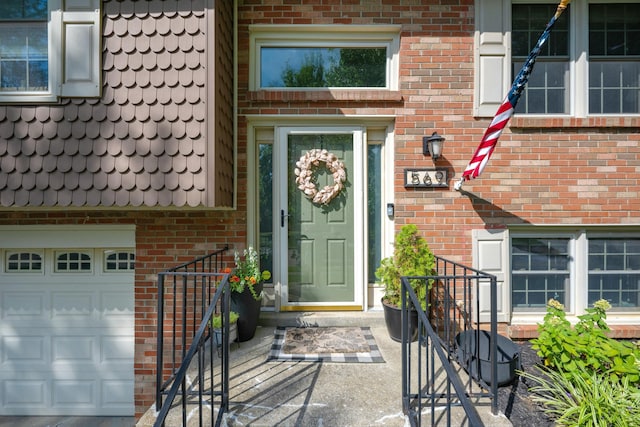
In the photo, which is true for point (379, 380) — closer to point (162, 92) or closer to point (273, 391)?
point (273, 391)

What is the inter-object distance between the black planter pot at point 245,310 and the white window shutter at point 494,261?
2.29m

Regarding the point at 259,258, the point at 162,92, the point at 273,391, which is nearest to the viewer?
the point at 273,391

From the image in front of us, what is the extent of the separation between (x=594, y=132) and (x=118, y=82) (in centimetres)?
461

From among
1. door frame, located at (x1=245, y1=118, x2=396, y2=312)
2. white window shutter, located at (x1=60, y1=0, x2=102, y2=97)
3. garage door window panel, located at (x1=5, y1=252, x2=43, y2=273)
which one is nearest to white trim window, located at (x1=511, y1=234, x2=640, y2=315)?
door frame, located at (x1=245, y1=118, x2=396, y2=312)

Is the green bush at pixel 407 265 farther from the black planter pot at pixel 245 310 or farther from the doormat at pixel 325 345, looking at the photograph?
the black planter pot at pixel 245 310

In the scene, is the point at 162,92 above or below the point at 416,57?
below

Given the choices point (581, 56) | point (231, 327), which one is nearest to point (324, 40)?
point (581, 56)

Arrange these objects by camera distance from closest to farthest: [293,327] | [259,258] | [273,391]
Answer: [273,391], [293,327], [259,258]

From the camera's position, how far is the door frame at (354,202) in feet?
11.9

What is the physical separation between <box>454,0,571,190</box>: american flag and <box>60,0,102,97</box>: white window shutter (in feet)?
11.1

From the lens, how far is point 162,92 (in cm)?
278

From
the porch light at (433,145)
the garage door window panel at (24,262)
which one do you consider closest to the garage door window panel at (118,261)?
the garage door window panel at (24,262)

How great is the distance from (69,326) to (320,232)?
2.85 meters

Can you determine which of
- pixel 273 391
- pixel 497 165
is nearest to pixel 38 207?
pixel 273 391
